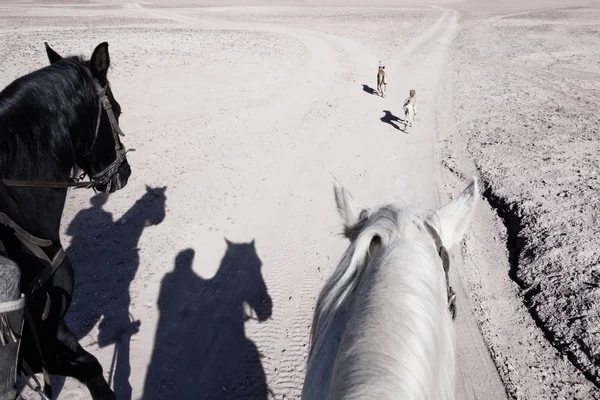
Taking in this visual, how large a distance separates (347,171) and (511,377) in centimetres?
594

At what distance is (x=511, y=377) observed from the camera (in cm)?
446

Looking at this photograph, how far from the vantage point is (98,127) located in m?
3.59

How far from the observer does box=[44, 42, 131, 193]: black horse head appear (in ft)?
10.9

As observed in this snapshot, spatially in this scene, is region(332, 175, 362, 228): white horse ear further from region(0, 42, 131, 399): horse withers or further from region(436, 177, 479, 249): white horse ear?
region(0, 42, 131, 399): horse withers

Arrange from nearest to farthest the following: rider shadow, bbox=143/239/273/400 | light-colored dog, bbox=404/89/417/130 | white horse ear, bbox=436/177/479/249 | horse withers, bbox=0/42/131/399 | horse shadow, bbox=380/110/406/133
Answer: white horse ear, bbox=436/177/479/249 < horse withers, bbox=0/42/131/399 < rider shadow, bbox=143/239/273/400 < light-colored dog, bbox=404/89/417/130 < horse shadow, bbox=380/110/406/133

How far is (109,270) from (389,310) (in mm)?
5637

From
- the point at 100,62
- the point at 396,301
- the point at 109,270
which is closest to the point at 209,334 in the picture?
the point at 109,270

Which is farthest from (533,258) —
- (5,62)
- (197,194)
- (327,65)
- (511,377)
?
(5,62)

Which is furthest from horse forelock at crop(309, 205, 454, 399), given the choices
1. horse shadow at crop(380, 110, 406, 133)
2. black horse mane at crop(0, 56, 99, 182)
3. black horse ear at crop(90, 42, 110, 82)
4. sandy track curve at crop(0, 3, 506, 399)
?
horse shadow at crop(380, 110, 406, 133)

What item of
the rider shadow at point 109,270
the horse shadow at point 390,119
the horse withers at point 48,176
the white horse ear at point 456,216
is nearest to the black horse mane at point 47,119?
the horse withers at point 48,176

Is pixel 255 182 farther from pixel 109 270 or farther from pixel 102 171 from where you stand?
pixel 102 171

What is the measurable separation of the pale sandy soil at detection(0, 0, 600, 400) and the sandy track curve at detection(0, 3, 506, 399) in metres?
0.04

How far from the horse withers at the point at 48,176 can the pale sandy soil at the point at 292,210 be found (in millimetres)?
1520

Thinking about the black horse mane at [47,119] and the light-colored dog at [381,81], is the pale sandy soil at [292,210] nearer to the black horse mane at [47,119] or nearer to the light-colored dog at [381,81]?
the light-colored dog at [381,81]
